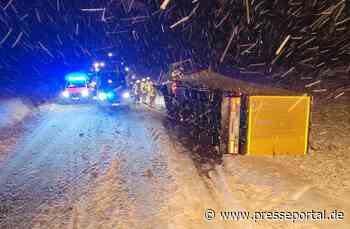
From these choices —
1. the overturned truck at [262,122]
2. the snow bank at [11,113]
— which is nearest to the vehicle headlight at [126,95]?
the snow bank at [11,113]

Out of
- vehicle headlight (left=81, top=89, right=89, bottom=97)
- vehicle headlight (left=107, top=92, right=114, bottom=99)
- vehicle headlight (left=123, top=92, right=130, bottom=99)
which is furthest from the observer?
vehicle headlight (left=81, top=89, right=89, bottom=97)

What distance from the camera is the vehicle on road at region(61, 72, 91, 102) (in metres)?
29.6

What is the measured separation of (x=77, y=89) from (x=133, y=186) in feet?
74.9

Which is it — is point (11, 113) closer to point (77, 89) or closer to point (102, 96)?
point (102, 96)

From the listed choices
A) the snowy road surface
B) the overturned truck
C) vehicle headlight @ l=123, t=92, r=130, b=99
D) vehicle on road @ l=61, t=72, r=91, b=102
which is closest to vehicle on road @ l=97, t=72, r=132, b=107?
vehicle headlight @ l=123, t=92, r=130, b=99

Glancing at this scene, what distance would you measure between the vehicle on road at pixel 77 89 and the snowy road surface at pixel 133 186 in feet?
53.7

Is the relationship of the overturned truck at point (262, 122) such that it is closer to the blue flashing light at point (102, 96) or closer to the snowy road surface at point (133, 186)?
the snowy road surface at point (133, 186)

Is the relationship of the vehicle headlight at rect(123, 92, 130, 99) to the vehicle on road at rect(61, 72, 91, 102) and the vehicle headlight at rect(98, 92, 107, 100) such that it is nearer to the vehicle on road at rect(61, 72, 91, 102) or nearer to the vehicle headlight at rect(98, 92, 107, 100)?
the vehicle headlight at rect(98, 92, 107, 100)

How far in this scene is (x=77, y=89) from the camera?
98.6ft

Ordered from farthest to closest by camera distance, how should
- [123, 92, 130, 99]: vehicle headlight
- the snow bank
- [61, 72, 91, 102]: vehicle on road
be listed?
[61, 72, 91, 102]: vehicle on road → [123, 92, 130, 99]: vehicle headlight → the snow bank

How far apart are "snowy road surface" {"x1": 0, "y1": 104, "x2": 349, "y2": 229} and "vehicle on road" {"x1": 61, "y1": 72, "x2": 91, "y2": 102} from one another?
16.4 metres

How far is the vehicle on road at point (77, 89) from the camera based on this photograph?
29641mm

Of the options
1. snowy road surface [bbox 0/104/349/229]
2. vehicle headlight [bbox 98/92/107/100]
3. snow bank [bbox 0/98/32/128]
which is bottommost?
snowy road surface [bbox 0/104/349/229]

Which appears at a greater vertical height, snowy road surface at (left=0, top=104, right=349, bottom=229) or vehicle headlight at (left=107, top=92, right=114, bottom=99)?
vehicle headlight at (left=107, top=92, right=114, bottom=99)
